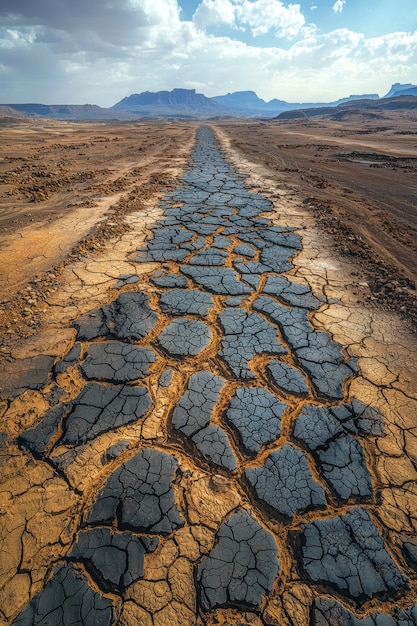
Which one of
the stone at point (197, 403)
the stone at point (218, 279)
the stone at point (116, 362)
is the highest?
the stone at point (218, 279)

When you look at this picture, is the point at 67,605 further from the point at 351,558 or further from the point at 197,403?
the point at 351,558

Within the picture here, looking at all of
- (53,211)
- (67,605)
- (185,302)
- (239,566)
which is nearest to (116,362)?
(185,302)

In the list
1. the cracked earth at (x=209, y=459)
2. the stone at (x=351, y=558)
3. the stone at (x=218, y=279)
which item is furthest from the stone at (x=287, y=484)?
the stone at (x=218, y=279)

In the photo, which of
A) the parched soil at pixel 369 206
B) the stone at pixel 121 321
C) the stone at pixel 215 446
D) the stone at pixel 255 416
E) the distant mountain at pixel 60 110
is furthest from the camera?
the distant mountain at pixel 60 110

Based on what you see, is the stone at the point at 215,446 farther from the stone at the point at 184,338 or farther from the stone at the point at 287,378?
the stone at the point at 184,338

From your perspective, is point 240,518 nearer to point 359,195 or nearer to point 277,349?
point 277,349

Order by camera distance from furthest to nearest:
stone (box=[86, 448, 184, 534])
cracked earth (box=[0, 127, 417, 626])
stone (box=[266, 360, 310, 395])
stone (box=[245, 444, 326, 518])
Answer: stone (box=[266, 360, 310, 395]) → stone (box=[245, 444, 326, 518]) → stone (box=[86, 448, 184, 534]) → cracked earth (box=[0, 127, 417, 626])

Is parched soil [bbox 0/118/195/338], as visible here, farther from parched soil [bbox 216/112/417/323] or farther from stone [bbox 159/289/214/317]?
parched soil [bbox 216/112/417/323]

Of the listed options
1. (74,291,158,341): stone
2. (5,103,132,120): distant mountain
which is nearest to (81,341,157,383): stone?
(74,291,158,341): stone

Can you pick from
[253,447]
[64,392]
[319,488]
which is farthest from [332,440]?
[64,392]

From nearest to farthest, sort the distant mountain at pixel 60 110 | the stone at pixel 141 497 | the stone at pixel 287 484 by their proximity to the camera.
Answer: the stone at pixel 141 497 < the stone at pixel 287 484 < the distant mountain at pixel 60 110
